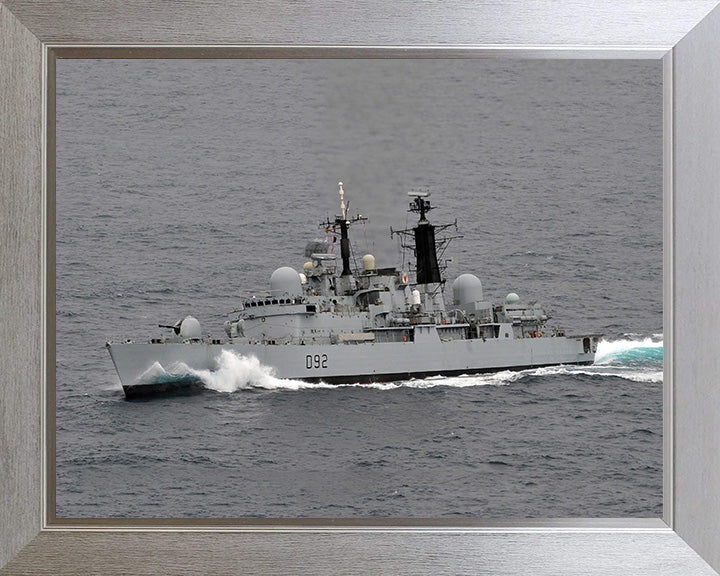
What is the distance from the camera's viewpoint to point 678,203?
165 inches

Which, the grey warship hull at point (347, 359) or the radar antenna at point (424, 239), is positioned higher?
the radar antenna at point (424, 239)

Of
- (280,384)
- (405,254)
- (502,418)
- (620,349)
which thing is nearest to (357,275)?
(405,254)

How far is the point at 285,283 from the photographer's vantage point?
441 cm

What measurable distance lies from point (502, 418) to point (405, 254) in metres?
0.84

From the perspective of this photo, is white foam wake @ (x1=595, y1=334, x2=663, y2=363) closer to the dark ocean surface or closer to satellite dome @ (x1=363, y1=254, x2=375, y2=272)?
the dark ocean surface

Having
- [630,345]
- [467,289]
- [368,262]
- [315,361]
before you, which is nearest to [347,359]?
[315,361]

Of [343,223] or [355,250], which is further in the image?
[355,250]

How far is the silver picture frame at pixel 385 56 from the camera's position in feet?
13.5

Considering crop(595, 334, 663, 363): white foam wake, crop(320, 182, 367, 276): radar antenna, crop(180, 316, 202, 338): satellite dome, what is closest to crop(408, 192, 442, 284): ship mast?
crop(320, 182, 367, 276): radar antenna

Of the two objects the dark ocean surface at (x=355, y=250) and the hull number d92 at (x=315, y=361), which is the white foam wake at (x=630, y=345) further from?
the hull number d92 at (x=315, y=361)

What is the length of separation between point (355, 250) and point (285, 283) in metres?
0.34

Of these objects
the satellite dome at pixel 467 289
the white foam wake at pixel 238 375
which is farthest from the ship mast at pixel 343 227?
the white foam wake at pixel 238 375

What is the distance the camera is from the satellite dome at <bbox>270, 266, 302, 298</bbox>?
4.37 metres

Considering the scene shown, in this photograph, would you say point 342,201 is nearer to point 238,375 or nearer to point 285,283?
point 285,283
